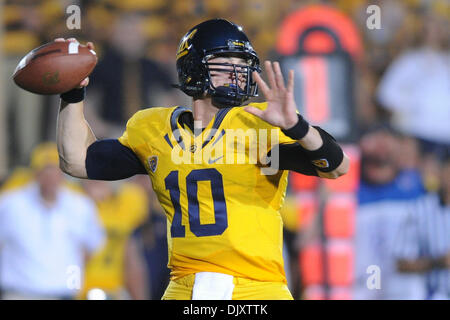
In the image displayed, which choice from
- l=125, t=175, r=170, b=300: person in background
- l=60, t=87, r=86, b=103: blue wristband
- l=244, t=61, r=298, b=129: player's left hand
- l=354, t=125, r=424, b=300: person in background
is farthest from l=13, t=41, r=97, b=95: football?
l=354, t=125, r=424, b=300: person in background

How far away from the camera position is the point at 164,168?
8.04 feet

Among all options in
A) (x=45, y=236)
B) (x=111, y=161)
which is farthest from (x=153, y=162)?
(x=45, y=236)

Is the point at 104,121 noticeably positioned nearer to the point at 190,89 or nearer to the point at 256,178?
the point at 190,89

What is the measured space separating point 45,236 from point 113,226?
51 cm

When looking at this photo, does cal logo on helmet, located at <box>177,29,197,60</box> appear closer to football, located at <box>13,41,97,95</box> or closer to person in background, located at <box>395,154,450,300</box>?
football, located at <box>13,41,97,95</box>

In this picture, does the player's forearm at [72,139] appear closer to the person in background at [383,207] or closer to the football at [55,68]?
the football at [55,68]

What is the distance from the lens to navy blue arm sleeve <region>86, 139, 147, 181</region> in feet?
8.63

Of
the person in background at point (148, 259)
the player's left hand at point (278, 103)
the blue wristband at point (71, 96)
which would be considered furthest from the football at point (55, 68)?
the person in background at point (148, 259)

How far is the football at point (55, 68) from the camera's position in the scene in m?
2.54

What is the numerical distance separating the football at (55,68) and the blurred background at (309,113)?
9.02 ft

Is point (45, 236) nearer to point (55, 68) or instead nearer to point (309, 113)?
point (309, 113)

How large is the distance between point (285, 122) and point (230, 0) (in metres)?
3.69

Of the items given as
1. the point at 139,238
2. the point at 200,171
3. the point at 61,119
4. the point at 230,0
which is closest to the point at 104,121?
the point at 139,238

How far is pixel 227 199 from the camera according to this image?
235 centimetres
